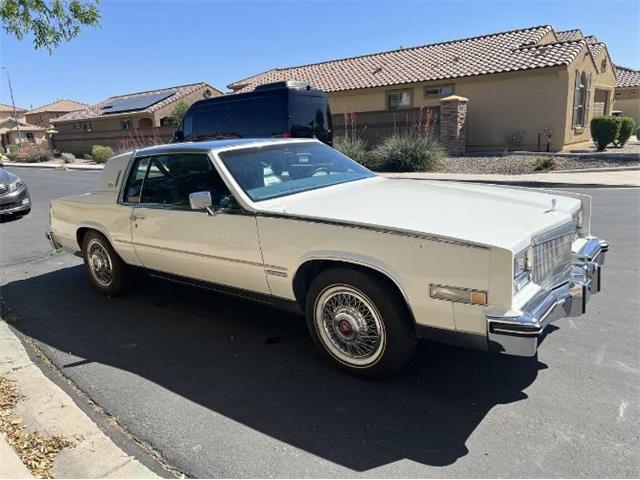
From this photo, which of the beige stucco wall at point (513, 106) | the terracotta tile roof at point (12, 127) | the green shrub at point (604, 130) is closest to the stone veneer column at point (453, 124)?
the beige stucco wall at point (513, 106)

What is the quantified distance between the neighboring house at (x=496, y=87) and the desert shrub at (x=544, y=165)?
14.1 feet

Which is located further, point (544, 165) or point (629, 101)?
point (629, 101)

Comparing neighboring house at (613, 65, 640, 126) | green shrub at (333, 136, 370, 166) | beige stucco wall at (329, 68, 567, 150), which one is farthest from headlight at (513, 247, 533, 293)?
neighboring house at (613, 65, 640, 126)

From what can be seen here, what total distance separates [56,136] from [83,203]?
42.0m

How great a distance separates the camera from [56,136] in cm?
4178

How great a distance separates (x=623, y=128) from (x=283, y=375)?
20616 millimetres

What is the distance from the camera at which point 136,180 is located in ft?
16.0

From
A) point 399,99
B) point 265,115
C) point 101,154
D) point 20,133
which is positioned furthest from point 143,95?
point 265,115

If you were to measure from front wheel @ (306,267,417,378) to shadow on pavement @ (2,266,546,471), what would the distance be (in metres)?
0.16

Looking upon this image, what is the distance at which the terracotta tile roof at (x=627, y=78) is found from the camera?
31692mm

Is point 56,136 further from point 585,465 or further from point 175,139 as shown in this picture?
point 585,465

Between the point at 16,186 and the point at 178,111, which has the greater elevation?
the point at 178,111

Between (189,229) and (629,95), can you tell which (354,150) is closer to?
(189,229)

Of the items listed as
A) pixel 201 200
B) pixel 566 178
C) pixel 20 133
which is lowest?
pixel 566 178
